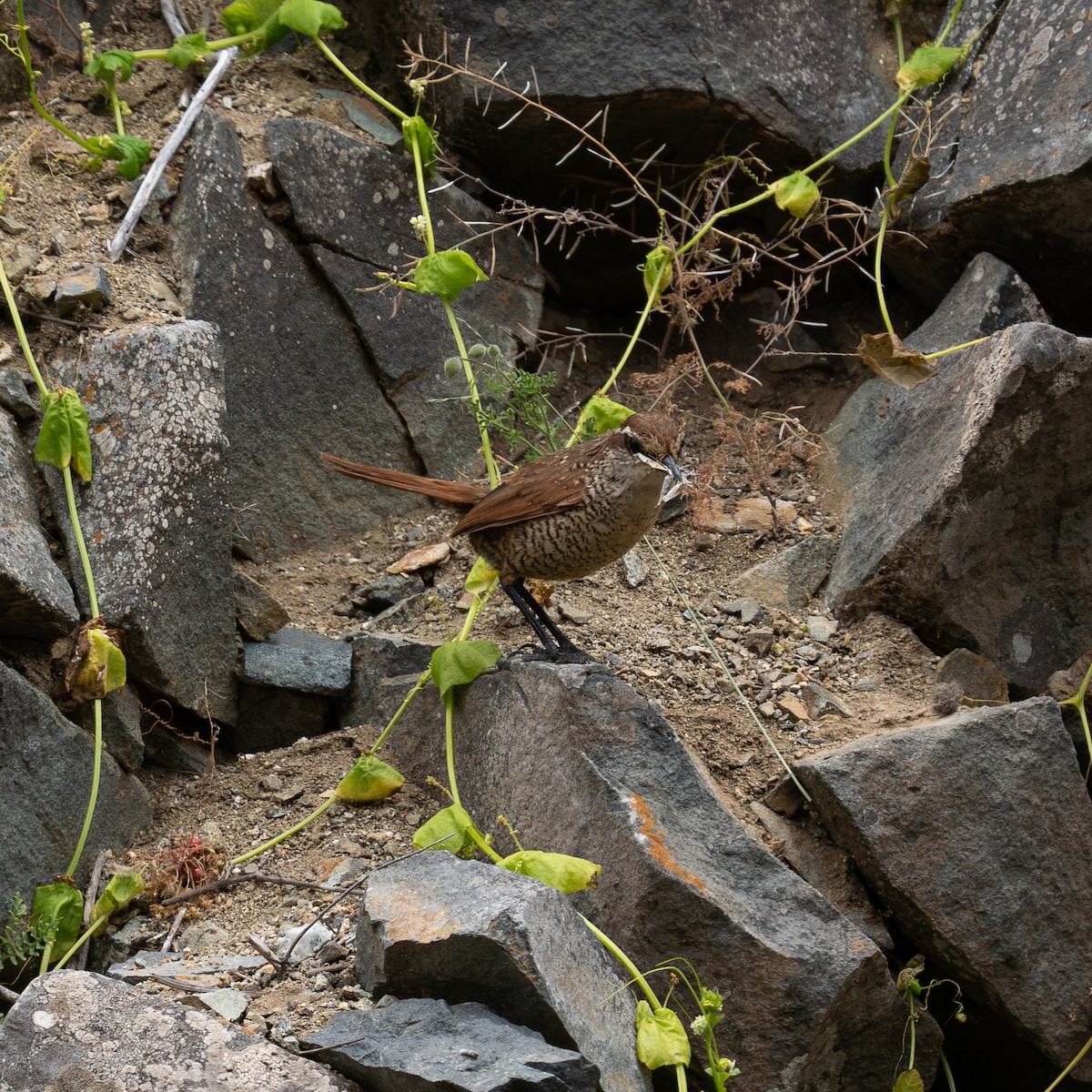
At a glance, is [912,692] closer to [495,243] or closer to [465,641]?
[465,641]

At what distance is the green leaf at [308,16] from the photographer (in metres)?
4.67

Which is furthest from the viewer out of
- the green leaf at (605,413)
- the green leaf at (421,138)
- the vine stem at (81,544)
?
the green leaf at (421,138)

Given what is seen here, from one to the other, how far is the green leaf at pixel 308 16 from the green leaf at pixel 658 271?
4.85ft

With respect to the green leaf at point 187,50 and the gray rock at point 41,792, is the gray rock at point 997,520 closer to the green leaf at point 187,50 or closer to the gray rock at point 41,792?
the gray rock at point 41,792

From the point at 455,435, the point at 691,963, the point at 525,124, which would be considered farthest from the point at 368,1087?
the point at 525,124

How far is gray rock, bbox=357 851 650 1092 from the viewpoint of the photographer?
2.61m

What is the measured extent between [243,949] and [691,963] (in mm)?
1112

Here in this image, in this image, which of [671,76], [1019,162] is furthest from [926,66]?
[671,76]

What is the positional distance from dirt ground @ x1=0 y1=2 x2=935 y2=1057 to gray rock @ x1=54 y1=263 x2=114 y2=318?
0.13 ft

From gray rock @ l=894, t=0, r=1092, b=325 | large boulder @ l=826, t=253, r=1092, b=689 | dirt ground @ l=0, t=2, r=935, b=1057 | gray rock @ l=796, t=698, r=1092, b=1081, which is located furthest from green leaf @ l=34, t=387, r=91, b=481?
gray rock @ l=894, t=0, r=1092, b=325

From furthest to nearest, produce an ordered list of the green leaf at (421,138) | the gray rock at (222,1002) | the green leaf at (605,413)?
the green leaf at (421,138)
the green leaf at (605,413)
the gray rock at (222,1002)

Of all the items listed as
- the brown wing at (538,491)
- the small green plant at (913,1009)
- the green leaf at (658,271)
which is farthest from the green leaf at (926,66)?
the small green plant at (913,1009)

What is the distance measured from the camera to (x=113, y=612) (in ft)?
12.2

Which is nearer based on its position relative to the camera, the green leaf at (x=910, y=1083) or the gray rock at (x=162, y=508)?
the green leaf at (x=910, y=1083)
